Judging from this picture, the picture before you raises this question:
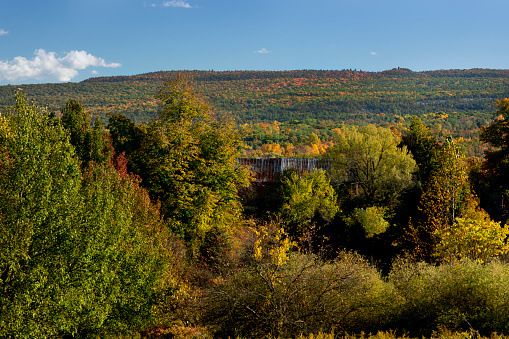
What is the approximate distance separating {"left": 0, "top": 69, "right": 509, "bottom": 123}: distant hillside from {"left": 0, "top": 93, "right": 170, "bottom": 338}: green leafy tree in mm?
59397

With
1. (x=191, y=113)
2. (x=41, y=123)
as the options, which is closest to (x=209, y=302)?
(x=41, y=123)

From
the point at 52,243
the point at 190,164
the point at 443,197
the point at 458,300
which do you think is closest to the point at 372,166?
the point at 443,197

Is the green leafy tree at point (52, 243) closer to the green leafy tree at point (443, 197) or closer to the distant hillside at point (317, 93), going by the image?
the green leafy tree at point (443, 197)

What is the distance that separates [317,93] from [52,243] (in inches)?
4097

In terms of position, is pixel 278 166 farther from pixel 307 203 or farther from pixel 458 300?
pixel 458 300

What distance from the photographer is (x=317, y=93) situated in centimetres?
10956

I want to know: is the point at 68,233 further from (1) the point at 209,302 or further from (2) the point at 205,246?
(2) the point at 205,246

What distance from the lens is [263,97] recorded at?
10569cm

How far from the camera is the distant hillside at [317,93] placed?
276 ft

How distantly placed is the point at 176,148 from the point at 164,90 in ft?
12.7

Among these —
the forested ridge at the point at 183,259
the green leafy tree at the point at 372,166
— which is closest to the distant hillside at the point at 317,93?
the green leafy tree at the point at 372,166

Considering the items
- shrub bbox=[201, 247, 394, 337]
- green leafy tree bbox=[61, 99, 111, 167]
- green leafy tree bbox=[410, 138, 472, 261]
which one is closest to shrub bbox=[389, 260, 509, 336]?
shrub bbox=[201, 247, 394, 337]

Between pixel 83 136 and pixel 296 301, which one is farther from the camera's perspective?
pixel 83 136

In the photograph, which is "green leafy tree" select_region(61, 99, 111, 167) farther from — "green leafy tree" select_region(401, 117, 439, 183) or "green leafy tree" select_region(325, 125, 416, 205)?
"green leafy tree" select_region(401, 117, 439, 183)
